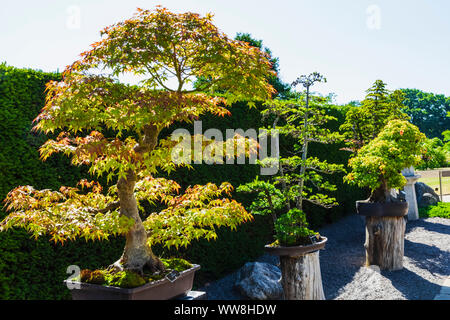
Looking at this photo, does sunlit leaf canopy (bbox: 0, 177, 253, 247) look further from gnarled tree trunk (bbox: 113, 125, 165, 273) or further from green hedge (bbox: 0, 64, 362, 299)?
green hedge (bbox: 0, 64, 362, 299)

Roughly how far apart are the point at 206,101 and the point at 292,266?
6.87ft

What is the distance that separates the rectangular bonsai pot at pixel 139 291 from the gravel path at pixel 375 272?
213cm

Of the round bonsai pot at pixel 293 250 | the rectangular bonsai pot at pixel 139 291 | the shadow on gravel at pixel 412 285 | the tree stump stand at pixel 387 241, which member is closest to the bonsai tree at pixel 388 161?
the tree stump stand at pixel 387 241

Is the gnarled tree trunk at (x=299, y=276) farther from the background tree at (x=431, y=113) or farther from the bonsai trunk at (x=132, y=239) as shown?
the background tree at (x=431, y=113)

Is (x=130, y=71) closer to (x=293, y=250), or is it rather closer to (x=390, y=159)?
(x=293, y=250)

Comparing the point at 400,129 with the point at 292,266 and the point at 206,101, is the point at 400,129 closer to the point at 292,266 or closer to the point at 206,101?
the point at 292,266

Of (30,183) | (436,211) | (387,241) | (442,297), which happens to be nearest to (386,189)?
(387,241)

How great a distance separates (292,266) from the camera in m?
4.13

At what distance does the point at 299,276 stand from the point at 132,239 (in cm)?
196

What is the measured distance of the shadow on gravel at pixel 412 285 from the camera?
4918 mm

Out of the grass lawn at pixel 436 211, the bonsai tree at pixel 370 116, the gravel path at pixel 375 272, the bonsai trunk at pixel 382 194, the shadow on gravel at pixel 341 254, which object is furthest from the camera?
the grass lawn at pixel 436 211

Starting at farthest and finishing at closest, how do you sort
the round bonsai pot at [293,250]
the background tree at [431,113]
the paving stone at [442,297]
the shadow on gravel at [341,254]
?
1. the background tree at [431,113]
2. the shadow on gravel at [341,254]
3. the paving stone at [442,297]
4. the round bonsai pot at [293,250]
